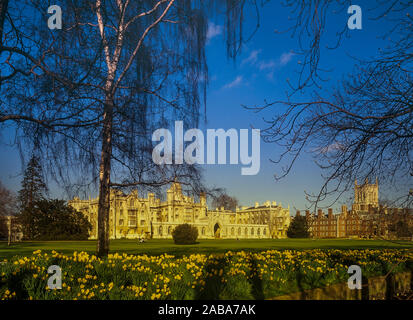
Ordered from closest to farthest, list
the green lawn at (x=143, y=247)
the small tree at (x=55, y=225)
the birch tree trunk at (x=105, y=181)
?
1. the birch tree trunk at (x=105, y=181)
2. the green lawn at (x=143, y=247)
3. the small tree at (x=55, y=225)

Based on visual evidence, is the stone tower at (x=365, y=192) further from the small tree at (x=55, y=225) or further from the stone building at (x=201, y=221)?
the stone building at (x=201, y=221)

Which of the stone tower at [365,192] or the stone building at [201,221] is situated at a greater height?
the stone tower at [365,192]

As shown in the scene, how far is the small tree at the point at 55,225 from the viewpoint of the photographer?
107 feet

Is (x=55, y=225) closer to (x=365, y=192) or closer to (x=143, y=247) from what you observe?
(x=143, y=247)

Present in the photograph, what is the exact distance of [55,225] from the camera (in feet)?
110

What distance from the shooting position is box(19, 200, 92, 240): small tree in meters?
32.6

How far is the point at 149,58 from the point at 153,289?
12.3ft

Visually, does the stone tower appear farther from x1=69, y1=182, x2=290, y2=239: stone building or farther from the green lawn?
x1=69, y1=182, x2=290, y2=239: stone building

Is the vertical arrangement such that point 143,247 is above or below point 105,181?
below

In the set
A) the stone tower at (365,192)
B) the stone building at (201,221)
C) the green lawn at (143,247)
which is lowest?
the stone building at (201,221)

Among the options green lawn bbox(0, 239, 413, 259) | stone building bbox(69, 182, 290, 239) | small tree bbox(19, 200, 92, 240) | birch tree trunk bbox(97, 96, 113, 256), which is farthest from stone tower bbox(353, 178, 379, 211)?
stone building bbox(69, 182, 290, 239)

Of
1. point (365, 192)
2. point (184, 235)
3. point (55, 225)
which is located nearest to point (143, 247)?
point (184, 235)

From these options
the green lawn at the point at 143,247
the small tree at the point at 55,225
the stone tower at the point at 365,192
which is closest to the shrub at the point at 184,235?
the green lawn at the point at 143,247

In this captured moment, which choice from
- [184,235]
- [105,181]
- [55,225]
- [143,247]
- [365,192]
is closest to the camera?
[365,192]
